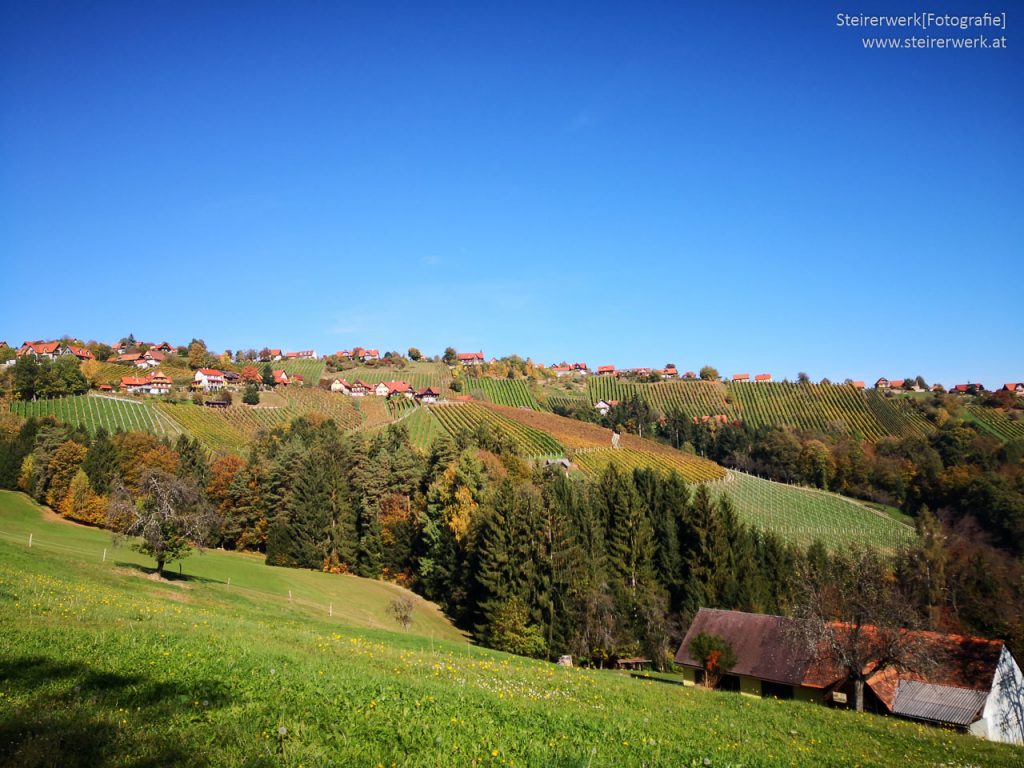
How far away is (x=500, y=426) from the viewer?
99.8 meters

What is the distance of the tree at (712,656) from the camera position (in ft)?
112

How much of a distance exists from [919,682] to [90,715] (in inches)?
1352

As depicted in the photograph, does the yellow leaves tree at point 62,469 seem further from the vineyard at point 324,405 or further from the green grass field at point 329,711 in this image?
the green grass field at point 329,711

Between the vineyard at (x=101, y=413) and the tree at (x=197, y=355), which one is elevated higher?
the tree at (x=197, y=355)

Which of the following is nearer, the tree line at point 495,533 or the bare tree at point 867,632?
the bare tree at point 867,632

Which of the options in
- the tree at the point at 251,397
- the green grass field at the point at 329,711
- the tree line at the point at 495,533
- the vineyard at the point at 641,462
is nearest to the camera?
the green grass field at the point at 329,711

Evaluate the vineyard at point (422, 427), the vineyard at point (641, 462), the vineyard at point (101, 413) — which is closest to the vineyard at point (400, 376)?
the vineyard at point (422, 427)

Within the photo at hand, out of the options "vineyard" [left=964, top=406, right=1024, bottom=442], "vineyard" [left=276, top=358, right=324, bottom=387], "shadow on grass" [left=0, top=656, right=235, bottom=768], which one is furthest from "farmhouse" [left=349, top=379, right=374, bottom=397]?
"shadow on grass" [left=0, top=656, right=235, bottom=768]

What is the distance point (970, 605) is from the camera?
56312 millimetres

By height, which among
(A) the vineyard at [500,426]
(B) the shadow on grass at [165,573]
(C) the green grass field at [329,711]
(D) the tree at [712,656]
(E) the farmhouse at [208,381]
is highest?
(E) the farmhouse at [208,381]

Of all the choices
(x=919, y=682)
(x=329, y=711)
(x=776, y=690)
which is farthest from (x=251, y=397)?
(x=329, y=711)

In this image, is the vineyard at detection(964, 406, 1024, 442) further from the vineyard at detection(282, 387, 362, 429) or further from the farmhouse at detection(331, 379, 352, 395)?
the farmhouse at detection(331, 379, 352, 395)

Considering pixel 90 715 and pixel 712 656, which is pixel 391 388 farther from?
pixel 90 715

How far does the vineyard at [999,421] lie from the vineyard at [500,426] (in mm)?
90691
